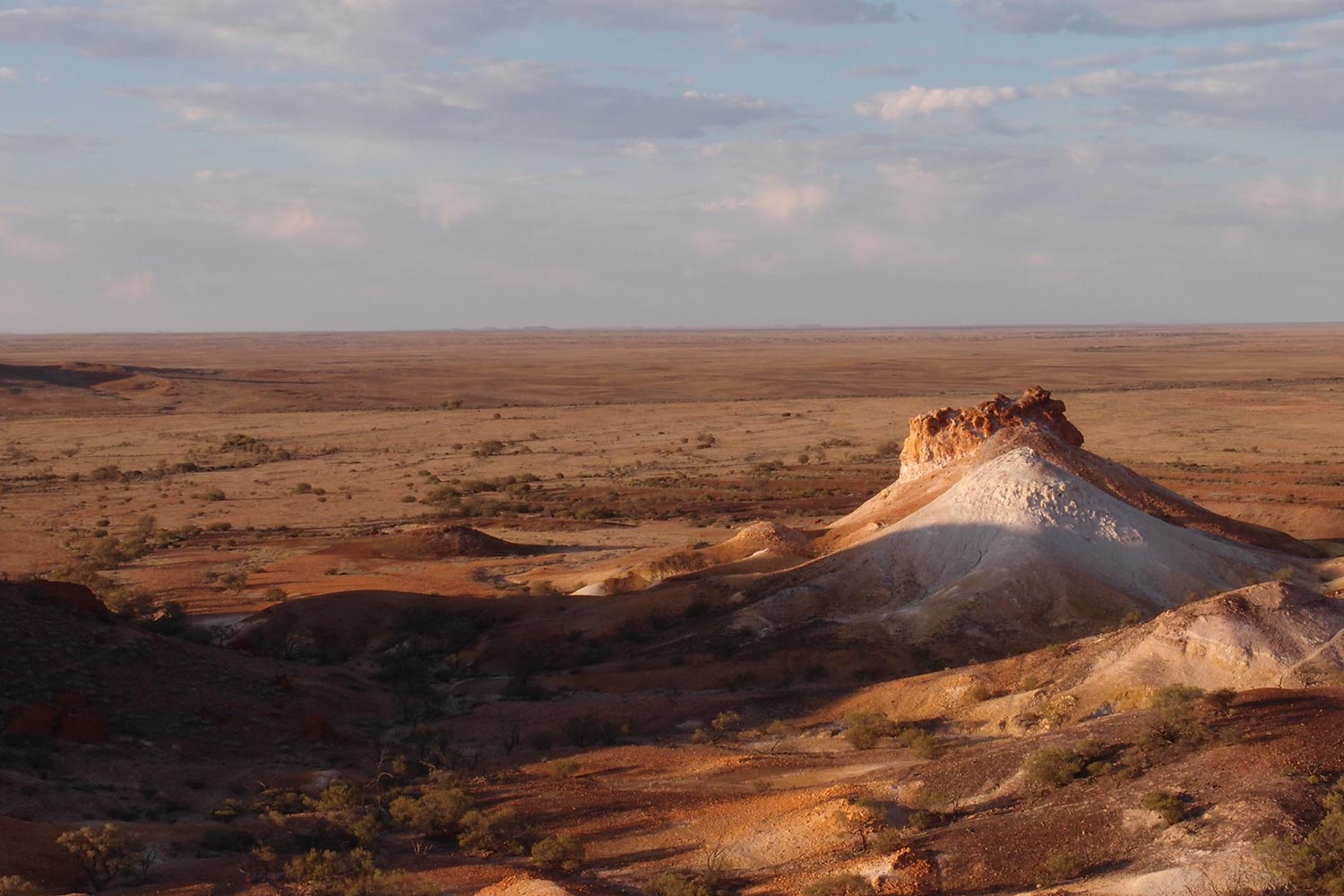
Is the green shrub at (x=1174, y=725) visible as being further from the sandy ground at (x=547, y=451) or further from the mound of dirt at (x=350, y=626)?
the sandy ground at (x=547, y=451)

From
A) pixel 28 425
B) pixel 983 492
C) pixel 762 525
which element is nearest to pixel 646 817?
pixel 983 492

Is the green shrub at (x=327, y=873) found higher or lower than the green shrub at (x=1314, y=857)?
lower

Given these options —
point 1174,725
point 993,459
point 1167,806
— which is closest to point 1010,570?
point 993,459

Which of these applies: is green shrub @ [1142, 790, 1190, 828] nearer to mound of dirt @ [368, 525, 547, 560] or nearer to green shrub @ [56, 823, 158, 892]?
green shrub @ [56, 823, 158, 892]

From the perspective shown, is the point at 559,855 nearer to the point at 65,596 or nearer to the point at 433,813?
the point at 433,813

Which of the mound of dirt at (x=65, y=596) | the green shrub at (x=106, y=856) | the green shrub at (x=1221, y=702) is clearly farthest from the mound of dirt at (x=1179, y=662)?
the mound of dirt at (x=65, y=596)

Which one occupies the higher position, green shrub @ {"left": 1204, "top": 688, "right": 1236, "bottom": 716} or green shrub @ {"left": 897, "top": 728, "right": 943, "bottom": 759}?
green shrub @ {"left": 1204, "top": 688, "right": 1236, "bottom": 716}

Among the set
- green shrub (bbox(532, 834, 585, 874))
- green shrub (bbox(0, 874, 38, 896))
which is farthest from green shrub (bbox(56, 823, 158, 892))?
green shrub (bbox(532, 834, 585, 874))
